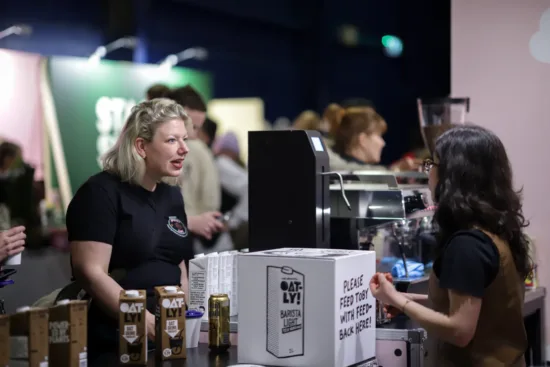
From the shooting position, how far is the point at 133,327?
2.24 meters

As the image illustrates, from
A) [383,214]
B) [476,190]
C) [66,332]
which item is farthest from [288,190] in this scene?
[66,332]

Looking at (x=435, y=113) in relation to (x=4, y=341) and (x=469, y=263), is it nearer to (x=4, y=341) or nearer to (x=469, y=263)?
(x=469, y=263)

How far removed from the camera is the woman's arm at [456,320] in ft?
6.87

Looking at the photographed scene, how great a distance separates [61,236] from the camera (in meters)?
6.36

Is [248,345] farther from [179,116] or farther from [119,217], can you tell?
[179,116]

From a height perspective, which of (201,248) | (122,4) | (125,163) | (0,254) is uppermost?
(122,4)

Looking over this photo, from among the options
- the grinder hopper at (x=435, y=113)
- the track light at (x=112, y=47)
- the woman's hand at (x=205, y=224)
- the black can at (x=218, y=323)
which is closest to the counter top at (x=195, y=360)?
the black can at (x=218, y=323)

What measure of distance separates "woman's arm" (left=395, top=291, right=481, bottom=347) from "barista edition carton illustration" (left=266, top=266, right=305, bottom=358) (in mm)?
326

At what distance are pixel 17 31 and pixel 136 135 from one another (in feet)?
13.2

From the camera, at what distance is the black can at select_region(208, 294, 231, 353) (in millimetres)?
2463

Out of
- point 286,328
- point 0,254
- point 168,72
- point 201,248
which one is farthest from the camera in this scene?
point 168,72

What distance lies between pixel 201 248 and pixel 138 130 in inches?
155

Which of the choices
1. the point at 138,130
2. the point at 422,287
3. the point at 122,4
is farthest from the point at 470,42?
the point at 122,4

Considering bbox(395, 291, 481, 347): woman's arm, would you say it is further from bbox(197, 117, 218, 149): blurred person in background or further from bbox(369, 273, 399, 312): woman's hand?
bbox(197, 117, 218, 149): blurred person in background
